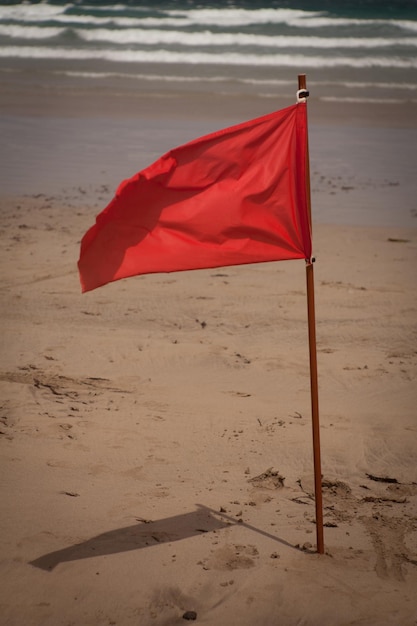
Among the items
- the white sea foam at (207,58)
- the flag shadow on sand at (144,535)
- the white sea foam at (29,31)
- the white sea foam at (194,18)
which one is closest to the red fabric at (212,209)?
the flag shadow on sand at (144,535)

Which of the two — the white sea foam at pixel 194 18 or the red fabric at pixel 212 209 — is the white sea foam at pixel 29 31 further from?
the red fabric at pixel 212 209

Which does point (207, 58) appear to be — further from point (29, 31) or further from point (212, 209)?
point (212, 209)

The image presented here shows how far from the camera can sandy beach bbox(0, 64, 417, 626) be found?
14.9 ft

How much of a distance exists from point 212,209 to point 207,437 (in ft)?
6.87

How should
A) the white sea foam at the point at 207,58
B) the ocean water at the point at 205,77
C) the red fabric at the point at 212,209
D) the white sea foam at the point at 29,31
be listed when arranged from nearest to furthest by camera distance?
the red fabric at the point at 212,209, the ocean water at the point at 205,77, the white sea foam at the point at 207,58, the white sea foam at the point at 29,31

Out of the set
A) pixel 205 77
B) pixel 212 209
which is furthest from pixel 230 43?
pixel 212 209

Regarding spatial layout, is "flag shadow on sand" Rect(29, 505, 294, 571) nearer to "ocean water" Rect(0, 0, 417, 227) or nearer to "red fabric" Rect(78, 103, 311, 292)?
"red fabric" Rect(78, 103, 311, 292)

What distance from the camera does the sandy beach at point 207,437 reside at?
14.9 ft

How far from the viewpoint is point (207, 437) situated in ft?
20.4

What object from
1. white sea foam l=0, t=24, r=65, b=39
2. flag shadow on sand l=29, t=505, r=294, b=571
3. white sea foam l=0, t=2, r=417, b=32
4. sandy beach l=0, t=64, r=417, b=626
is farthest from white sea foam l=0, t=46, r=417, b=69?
flag shadow on sand l=29, t=505, r=294, b=571

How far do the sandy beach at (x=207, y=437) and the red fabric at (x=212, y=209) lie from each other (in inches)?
62.5

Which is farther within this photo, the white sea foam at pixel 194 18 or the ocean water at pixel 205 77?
the white sea foam at pixel 194 18

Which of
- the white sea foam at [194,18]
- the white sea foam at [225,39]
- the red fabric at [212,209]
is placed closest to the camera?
the red fabric at [212,209]

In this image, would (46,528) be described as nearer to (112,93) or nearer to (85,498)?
(85,498)
